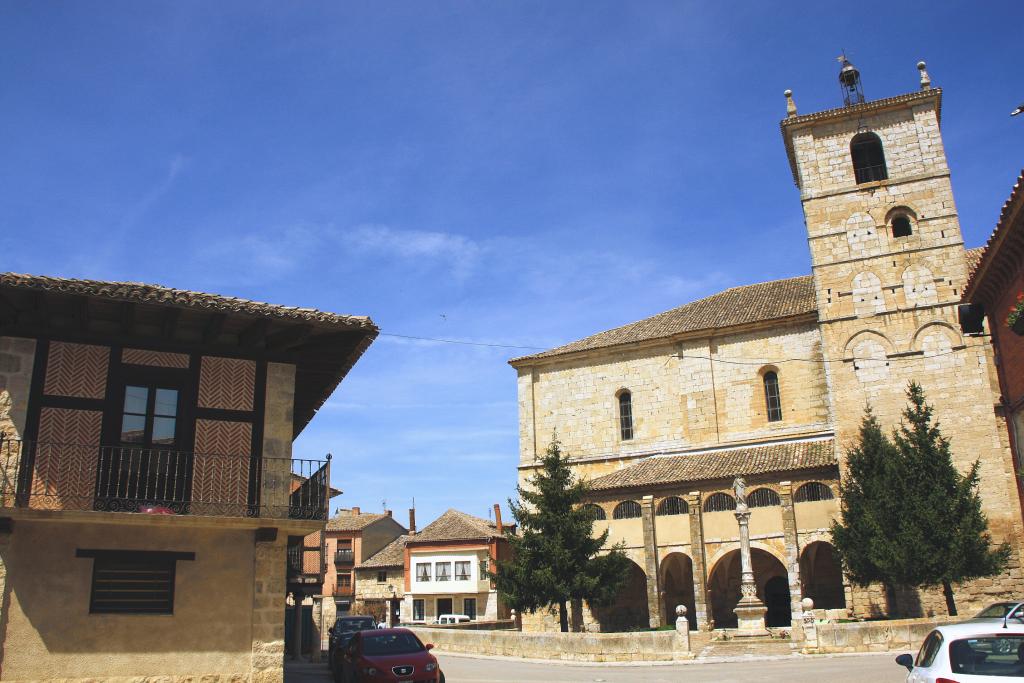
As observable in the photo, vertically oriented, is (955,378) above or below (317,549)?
above

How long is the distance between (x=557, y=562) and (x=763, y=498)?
363 inches

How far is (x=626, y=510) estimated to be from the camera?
34.5 meters

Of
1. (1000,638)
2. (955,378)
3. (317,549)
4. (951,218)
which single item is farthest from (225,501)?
(951,218)

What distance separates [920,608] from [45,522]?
1062 inches

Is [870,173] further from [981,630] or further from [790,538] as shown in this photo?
[981,630]

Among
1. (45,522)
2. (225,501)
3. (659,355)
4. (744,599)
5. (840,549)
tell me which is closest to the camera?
(45,522)

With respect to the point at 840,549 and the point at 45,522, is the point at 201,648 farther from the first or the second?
the point at 840,549

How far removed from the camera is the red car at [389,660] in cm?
1391

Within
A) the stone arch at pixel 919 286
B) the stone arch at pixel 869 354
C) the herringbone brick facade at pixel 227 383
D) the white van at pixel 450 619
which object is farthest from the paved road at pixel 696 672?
the white van at pixel 450 619

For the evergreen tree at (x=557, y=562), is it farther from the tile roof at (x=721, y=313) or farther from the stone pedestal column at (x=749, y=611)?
the tile roof at (x=721, y=313)

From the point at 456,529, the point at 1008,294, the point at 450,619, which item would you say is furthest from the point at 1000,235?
the point at 456,529

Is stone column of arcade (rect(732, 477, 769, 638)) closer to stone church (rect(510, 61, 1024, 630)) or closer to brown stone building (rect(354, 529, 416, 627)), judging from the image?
stone church (rect(510, 61, 1024, 630))

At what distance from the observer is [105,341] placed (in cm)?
1353

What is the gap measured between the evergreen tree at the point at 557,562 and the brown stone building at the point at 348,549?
2993cm
